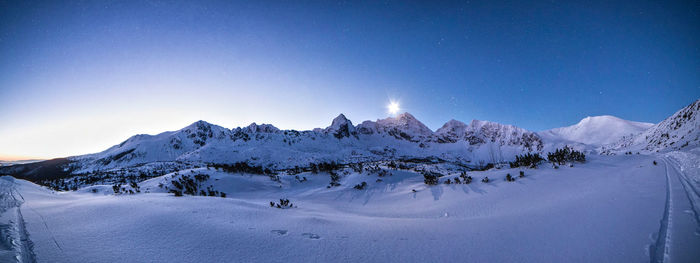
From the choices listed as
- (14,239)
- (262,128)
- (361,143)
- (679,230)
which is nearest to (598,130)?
(361,143)

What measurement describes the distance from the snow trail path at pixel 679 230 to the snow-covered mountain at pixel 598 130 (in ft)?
215

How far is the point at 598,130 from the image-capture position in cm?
6034

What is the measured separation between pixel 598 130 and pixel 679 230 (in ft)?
290

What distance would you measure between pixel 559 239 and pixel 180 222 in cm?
429

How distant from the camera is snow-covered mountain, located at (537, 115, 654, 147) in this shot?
5166 cm

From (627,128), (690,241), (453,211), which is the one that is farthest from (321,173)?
(627,128)

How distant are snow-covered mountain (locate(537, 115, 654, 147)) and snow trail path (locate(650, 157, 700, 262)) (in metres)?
65.6

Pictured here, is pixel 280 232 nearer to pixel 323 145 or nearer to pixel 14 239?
pixel 14 239

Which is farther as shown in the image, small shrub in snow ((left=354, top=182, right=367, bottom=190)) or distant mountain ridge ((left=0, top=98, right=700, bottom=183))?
distant mountain ridge ((left=0, top=98, right=700, bottom=183))

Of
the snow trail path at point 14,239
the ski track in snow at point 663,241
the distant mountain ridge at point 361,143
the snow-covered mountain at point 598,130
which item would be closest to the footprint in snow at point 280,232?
the snow trail path at point 14,239

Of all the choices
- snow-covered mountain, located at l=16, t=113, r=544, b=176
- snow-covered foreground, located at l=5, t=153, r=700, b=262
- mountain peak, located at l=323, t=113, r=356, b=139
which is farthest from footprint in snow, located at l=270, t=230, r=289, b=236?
mountain peak, located at l=323, t=113, r=356, b=139

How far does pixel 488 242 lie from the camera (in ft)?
7.76

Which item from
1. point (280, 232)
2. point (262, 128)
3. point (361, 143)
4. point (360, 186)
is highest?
point (262, 128)

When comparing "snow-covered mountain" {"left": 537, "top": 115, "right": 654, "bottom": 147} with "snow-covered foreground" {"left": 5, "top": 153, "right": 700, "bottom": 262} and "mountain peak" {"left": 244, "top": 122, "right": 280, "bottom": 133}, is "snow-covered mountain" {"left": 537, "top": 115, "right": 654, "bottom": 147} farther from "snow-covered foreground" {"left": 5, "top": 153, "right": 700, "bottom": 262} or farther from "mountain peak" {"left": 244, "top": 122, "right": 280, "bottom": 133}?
"mountain peak" {"left": 244, "top": 122, "right": 280, "bottom": 133}
